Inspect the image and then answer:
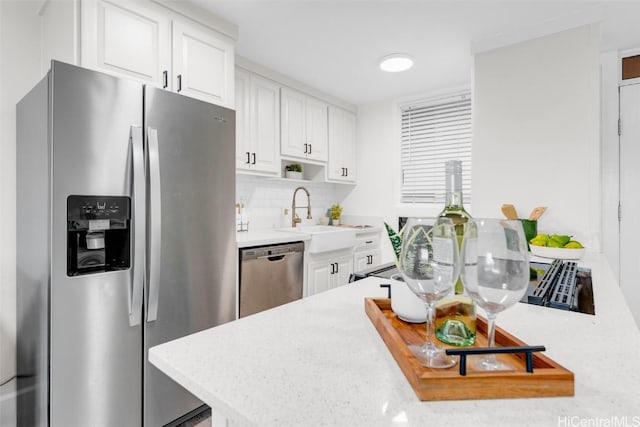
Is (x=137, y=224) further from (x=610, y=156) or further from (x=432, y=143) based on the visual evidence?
(x=610, y=156)

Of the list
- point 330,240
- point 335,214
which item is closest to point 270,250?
point 330,240

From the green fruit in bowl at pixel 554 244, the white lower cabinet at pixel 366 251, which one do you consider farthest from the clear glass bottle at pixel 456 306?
the white lower cabinet at pixel 366 251

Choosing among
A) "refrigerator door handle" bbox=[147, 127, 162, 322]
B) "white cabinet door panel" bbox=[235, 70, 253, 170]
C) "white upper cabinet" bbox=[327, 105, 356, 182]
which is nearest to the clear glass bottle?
"refrigerator door handle" bbox=[147, 127, 162, 322]

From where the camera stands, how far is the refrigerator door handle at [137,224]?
1489 millimetres

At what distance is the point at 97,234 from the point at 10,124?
1.23 metres

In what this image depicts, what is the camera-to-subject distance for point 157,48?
1.91 m

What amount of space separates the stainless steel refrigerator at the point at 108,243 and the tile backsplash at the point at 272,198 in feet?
4.56

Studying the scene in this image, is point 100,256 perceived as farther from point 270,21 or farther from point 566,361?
point 270,21

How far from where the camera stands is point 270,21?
2.30 m

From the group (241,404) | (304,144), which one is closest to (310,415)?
(241,404)

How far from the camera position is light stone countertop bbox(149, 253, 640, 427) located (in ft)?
1.52

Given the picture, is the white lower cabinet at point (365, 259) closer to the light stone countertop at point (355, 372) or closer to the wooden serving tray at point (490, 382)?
the light stone countertop at point (355, 372)

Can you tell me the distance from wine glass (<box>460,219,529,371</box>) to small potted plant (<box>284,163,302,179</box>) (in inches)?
120

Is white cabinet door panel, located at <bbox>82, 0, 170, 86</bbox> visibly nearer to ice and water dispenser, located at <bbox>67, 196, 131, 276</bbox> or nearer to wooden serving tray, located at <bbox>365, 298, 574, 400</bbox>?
ice and water dispenser, located at <bbox>67, 196, 131, 276</bbox>
